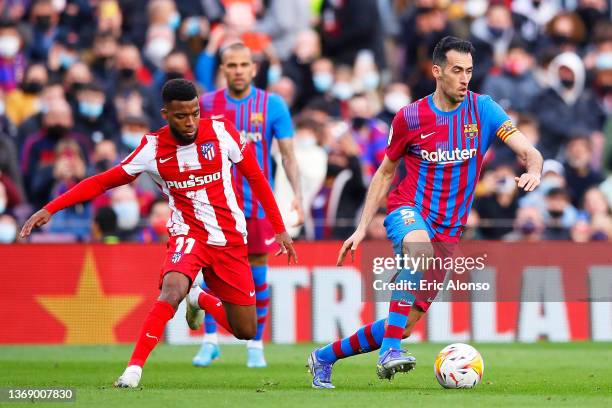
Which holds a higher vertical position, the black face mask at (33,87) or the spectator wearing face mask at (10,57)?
the spectator wearing face mask at (10,57)

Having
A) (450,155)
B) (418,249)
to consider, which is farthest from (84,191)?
(450,155)

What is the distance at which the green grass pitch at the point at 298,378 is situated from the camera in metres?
9.86

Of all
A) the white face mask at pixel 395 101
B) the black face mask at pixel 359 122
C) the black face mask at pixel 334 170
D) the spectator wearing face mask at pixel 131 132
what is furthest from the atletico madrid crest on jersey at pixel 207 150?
the white face mask at pixel 395 101

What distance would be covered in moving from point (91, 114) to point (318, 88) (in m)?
3.65

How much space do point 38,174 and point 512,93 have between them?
696 centimetres

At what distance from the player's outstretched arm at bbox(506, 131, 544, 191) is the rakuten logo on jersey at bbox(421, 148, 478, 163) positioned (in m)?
0.44

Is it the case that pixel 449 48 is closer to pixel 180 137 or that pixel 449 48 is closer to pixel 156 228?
pixel 180 137

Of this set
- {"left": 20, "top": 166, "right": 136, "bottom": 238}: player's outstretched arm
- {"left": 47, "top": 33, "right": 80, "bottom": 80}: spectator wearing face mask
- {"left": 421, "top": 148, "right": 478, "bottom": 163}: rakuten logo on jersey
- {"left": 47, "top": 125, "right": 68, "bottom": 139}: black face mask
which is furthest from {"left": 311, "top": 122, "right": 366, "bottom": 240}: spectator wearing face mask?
{"left": 20, "top": 166, "right": 136, "bottom": 238}: player's outstretched arm

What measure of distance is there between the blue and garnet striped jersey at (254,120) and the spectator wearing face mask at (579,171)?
22.1 ft

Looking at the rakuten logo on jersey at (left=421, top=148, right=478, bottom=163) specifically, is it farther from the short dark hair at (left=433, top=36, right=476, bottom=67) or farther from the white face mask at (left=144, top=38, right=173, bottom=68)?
the white face mask at (left=144, top=38, right=173, bottom=68)

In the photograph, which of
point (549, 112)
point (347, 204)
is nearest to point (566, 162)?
point (549, 112)

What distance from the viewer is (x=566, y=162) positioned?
19.4 meters

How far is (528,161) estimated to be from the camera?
10156 millimetres

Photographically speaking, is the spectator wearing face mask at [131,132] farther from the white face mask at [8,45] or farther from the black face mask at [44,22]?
the black face mask at [44,22]
